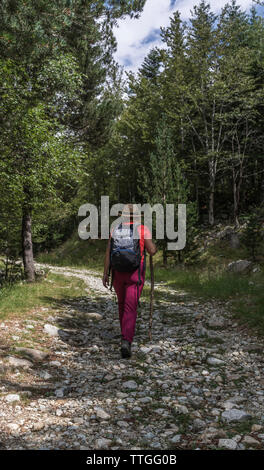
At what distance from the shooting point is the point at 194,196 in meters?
32.0

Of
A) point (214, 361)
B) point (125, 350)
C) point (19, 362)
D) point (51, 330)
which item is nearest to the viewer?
point (19, 362)

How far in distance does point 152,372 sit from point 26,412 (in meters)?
2.04

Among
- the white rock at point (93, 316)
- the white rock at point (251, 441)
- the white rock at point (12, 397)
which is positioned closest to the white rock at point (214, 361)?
the white rock at point (251, 441)

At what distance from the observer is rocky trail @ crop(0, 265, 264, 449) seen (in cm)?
297

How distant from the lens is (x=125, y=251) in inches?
220

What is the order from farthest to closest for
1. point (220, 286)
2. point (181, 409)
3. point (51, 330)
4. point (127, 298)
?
1. point (220, 286)
2. point (51, 330)
3. point (127, 298)
4. point (181, 409)

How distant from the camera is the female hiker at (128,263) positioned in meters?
5.56

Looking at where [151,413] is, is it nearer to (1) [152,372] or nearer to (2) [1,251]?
(1) [152,372]

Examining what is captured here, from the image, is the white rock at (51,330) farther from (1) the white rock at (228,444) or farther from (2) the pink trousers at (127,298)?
(1) the white rock at (228,444)

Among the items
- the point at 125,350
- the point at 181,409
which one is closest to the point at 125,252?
the point at 125,350

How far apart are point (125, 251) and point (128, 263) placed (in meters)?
0.22

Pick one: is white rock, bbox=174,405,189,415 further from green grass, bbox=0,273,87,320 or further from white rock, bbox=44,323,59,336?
green grass, bbox=0,273,87,320

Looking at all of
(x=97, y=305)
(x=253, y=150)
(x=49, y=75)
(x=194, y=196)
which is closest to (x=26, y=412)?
(x=97, y=305)

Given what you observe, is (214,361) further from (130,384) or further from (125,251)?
(125,251)
